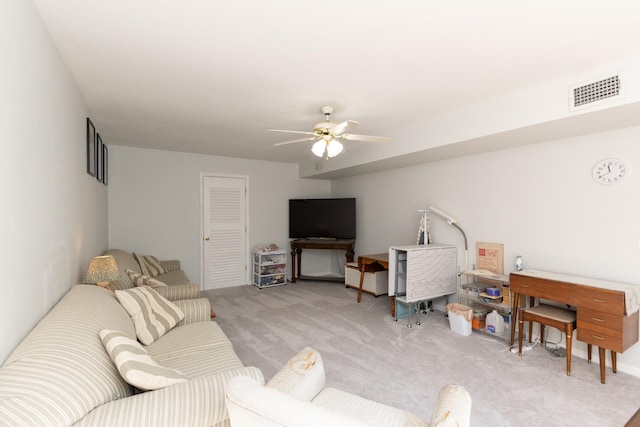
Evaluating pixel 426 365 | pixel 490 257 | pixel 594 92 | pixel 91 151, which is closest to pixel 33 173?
pixel 91 151

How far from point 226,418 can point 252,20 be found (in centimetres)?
187

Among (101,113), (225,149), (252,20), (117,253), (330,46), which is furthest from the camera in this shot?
(225,149)

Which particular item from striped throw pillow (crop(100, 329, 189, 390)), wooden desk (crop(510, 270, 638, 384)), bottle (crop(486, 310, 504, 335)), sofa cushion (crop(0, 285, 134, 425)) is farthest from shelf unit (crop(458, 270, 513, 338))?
sofa cushion (crop(0, 285, 134, 425))

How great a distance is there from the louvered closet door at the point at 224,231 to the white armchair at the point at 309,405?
4.23 meters

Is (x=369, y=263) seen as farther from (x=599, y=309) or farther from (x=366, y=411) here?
(x=366, y=411)

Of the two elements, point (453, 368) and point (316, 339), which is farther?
point (316, 339)

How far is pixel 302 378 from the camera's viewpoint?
146 centimetres

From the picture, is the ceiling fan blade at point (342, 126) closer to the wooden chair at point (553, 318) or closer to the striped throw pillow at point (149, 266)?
the wooden chair at point (553, 318)

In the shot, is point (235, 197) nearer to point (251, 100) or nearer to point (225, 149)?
Result: point (225, 149)

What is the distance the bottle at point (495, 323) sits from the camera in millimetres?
3414

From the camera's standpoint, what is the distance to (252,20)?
5.54 ft

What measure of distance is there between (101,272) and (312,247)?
3.67 metres

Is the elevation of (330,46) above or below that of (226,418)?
above

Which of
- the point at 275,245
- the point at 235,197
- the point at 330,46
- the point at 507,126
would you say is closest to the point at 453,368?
the point at 507,126
